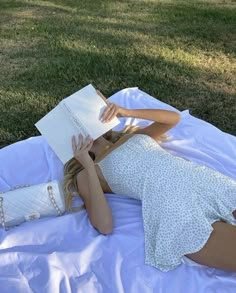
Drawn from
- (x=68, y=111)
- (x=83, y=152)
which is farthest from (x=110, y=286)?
(x=68, y=111)

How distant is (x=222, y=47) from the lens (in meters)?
4.94

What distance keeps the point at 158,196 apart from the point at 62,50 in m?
2.86

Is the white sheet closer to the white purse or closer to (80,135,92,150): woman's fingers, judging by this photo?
the white purse

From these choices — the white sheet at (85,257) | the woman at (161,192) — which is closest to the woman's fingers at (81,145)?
the woman at (161,192)

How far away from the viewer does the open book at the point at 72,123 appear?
2.40m

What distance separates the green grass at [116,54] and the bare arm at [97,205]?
125 cm

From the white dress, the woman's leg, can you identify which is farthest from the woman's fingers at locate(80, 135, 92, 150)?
the woman's leg

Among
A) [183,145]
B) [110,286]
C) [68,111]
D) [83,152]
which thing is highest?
[68,111]

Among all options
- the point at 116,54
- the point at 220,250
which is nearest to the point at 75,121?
the point at 220,250

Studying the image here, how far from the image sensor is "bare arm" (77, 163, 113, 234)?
2.40 m

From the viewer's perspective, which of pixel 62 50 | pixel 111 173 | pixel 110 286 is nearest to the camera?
pixel 110 286

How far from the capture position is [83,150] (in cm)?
239

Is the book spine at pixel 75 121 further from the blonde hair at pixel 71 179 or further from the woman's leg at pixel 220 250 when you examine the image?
the woman's leg at pixel 220 250

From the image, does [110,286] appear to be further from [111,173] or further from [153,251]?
→ [111,173]
